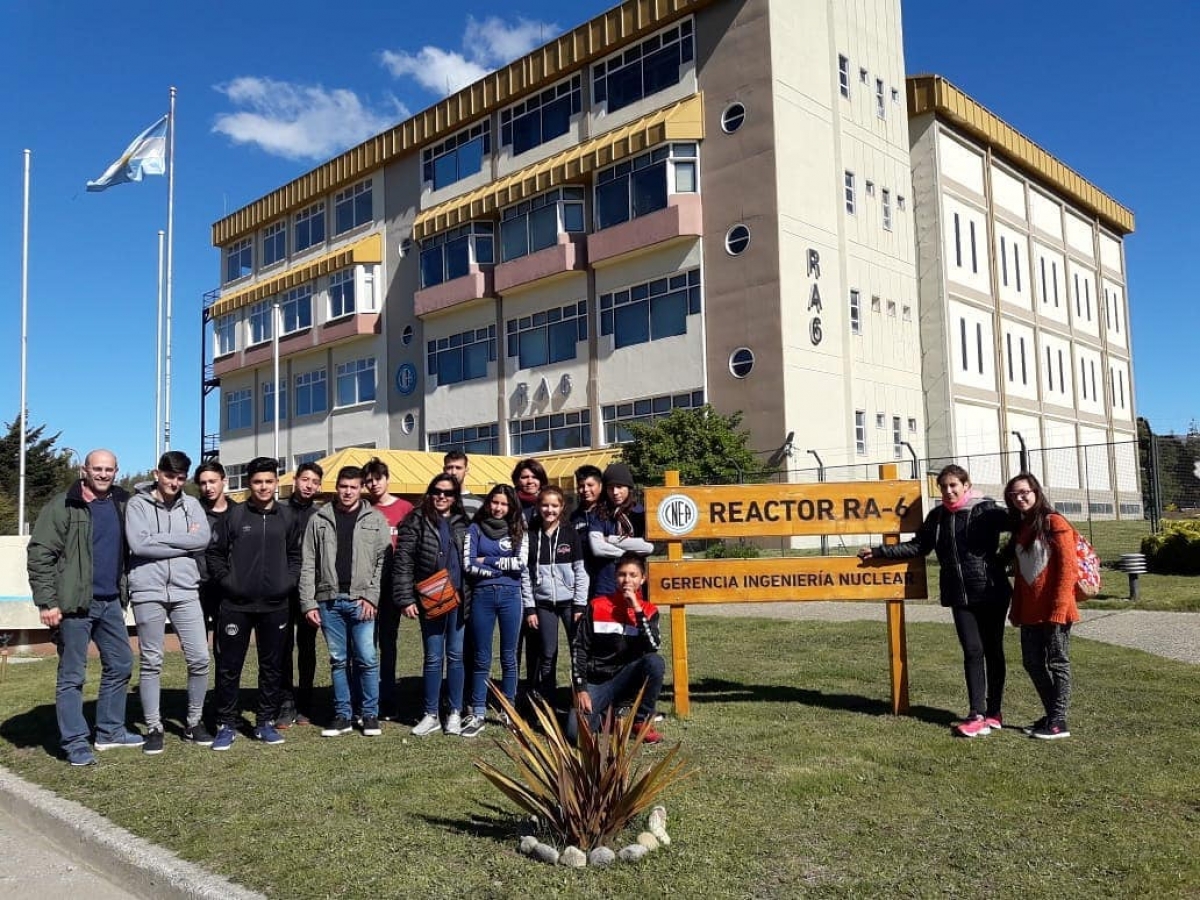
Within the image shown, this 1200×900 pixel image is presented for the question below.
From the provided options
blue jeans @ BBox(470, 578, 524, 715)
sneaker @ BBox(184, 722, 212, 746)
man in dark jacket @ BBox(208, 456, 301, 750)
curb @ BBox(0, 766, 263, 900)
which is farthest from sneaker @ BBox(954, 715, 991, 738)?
sneaker @ BBox(184, 722, 212, 746)

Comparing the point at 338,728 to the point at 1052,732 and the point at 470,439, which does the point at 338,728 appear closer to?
the point at 1052,732

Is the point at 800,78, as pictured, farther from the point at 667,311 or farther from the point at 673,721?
the point at 673,721

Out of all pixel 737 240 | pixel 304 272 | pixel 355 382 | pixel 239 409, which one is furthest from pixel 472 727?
pixel 239 409

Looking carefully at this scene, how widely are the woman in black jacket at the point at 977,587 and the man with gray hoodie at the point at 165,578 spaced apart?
5.12 m

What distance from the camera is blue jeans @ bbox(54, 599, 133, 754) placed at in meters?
6.78

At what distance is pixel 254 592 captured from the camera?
716 centimetres

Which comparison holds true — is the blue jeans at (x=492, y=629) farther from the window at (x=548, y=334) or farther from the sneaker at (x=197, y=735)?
the window at (x=548, y=334)

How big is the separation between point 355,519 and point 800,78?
84.9 ft

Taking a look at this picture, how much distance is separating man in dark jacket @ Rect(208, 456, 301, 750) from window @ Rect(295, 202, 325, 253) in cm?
4164

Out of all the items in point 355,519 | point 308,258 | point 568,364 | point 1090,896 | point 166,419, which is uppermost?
point 308,258

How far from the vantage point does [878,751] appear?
20.5ft

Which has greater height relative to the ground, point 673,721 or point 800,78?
point 800,78

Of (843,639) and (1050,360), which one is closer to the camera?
(843,639)

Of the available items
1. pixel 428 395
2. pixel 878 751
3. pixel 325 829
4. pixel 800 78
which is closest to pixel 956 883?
pixel 878 751
